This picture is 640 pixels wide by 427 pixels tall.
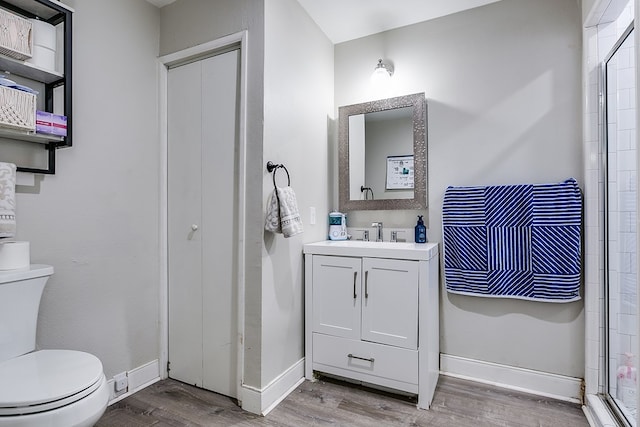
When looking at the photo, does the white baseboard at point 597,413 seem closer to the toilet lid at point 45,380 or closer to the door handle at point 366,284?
the door handle at point 366,284

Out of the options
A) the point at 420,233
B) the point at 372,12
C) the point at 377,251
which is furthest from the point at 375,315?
the point at 372,12

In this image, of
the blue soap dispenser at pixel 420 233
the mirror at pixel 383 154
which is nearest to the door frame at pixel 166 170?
the mirror at pixel 383 154

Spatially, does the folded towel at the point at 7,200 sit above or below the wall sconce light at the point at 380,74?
below

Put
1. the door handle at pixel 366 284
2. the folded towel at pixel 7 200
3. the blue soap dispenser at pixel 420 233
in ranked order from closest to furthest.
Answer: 1. the folded towel at pixel 7 200
2. the door handle at pixel 366 284
3. the blue soap dispenser at pixel 420 233

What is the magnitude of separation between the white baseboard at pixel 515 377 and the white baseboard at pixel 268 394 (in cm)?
106

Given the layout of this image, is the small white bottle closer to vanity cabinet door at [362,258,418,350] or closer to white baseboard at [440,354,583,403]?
white baseboard at [440,354,583,403]

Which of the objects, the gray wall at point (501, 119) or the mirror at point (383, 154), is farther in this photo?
the mirror at point (383, 154)

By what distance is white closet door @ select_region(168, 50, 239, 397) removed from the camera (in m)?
1.98

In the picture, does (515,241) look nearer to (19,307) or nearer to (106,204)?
(106,204)

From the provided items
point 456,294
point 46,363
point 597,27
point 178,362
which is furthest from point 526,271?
point 46,363

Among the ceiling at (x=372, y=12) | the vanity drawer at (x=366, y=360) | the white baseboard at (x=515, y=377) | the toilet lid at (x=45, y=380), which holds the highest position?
the ceiling at (x=372, y=12)

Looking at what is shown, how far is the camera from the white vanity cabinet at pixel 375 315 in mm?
A: 1888

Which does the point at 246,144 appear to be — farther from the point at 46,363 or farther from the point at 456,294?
the point at 456,294

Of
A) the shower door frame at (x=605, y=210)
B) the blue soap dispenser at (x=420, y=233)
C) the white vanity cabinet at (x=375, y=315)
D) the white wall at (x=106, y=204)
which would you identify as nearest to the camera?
the white wall at (x=106, y=204)
